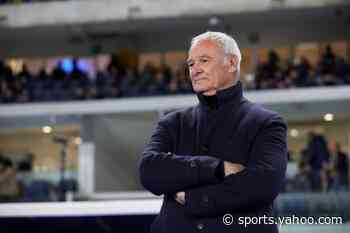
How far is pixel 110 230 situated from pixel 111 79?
17.2 m

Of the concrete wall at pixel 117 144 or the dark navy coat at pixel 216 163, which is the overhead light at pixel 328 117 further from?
the dark navy coat at pixel 216 163

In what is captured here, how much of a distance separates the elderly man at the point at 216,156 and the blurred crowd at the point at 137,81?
16304 mm

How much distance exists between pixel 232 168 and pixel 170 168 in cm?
18

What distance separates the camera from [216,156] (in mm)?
2006

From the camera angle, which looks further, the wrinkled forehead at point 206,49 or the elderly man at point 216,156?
the wrinkled forehead at point 206,49

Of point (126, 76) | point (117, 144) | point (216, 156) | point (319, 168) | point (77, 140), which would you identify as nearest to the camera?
point (216, 156)

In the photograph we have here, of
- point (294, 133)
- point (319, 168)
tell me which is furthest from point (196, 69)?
point (294, 133)

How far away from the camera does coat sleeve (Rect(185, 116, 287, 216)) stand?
74.5 inches

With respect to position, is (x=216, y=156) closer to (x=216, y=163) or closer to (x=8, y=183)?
(x=216, y=163)

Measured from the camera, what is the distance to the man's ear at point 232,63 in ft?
6.81

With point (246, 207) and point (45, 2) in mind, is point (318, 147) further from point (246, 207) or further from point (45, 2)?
point (246, 207)

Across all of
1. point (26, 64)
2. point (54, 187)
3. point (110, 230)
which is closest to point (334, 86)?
point (54, 187)

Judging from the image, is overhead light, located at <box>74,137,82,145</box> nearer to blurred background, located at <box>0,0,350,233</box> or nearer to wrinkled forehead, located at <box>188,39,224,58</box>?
blurred background, located at <box>0,0,350,233</box>

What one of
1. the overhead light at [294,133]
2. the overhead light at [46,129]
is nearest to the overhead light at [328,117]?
the overhead light at [294,133]
